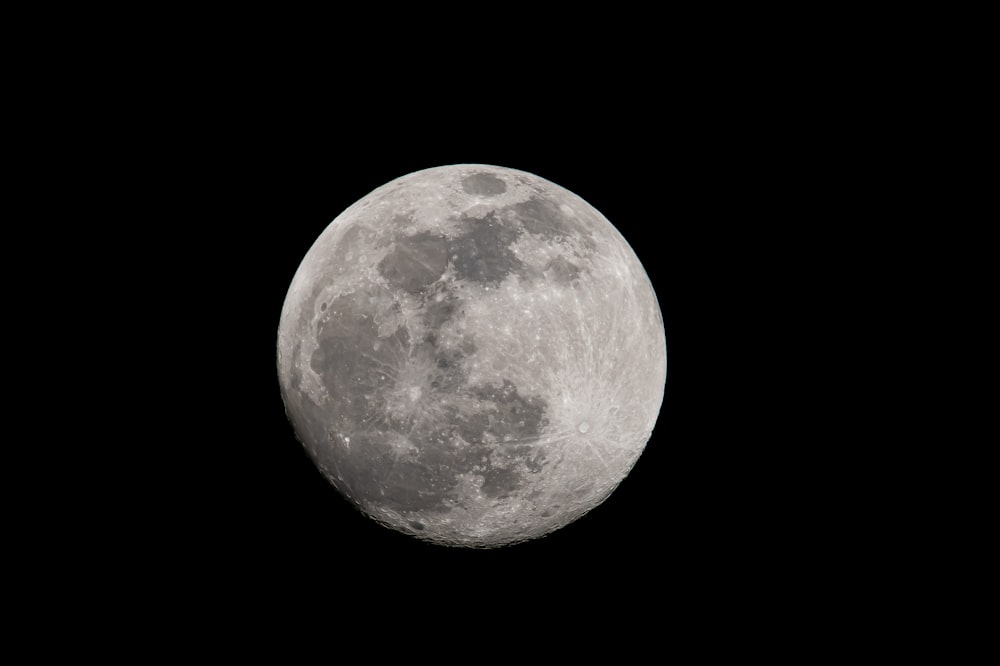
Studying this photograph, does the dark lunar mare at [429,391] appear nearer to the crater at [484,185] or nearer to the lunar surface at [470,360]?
the lunar surface at [470,360]

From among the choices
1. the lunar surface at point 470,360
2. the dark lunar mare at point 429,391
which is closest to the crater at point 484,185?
the lunar surface at point 470,360

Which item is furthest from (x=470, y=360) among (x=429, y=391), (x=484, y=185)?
(x=484, y=185)

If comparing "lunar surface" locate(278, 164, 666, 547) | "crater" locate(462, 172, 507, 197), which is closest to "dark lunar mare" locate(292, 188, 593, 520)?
"lunar surface" locate(278, 164, 666, 547)

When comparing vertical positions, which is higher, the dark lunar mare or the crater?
the crater

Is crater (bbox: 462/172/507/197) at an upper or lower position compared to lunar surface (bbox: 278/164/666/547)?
upper

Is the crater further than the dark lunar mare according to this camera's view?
Yes

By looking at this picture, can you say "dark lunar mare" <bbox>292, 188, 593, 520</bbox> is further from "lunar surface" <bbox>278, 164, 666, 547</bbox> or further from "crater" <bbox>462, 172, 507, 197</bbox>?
"crater" <bbox>462, 172, 507, 197</bbox>

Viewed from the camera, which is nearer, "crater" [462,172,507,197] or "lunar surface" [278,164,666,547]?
"lunar surface" [278,164,666,547]
